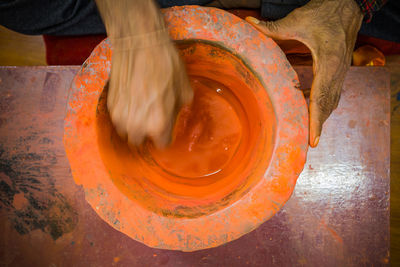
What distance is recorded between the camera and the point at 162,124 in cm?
62

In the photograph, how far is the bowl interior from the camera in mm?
632

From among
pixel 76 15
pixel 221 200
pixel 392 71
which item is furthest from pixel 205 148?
pixel 392 71

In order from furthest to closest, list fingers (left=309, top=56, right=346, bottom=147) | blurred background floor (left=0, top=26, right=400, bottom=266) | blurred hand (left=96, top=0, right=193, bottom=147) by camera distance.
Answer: blurred background floor (left=0, top=26, right=400, bottom=266), fingers (left=309, top=56, right=346, bottom=147), blurred hand (left=96, top=0, right=193, bottom=147)

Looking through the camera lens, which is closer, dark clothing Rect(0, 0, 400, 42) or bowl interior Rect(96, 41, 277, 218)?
bowl interior Rect(96, 41, 277, 218)

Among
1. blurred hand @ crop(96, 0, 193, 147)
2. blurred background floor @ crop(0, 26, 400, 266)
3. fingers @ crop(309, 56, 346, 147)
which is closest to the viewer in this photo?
blurred hand @ crop(96, 0, 193, 147)

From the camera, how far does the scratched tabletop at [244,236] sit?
88 centimetres

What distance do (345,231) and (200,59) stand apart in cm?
78

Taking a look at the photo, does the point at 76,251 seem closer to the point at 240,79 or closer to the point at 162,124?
the point at 162,124

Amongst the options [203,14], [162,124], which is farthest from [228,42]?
[162,124]

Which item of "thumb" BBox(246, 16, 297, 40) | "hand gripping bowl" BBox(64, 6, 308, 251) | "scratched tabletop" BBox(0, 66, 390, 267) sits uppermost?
"thumb" BBox(246, 16, 297, 40)

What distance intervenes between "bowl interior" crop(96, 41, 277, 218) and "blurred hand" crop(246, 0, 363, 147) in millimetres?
142

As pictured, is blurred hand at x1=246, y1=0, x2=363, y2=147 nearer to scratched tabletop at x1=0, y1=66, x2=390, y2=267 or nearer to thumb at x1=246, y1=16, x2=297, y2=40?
thumb at x1=246, y1=16, x2=297, y2=40

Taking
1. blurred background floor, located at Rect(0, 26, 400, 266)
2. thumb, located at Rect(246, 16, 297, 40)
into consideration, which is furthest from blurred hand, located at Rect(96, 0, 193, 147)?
blurred background floor, located at Rect(0, 26, 400, 266)

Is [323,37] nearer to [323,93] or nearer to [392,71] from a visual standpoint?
[323,93]
